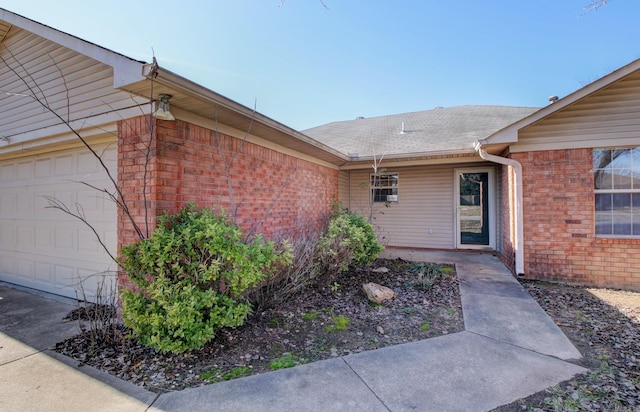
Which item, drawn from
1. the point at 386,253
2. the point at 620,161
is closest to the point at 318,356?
the point at 386,253

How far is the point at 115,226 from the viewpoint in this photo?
4035 millimetres

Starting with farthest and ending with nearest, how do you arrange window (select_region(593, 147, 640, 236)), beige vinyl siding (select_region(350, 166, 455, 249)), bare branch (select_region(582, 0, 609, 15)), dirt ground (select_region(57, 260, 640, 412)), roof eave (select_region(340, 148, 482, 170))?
beige vinyl siding (select_region(350, 166, 455, 249))
roof eave (select_region(340, 148, 482, 170))
window (select_region(593, 147, 640, 236))
bare branch (select_region(582, 0, 609, 15))
dirt ground (select_region(57, 260, 640, 412))

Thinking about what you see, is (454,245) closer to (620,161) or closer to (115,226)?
(620,161)

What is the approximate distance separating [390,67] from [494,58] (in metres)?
3.66

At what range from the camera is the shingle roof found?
7.83 metres

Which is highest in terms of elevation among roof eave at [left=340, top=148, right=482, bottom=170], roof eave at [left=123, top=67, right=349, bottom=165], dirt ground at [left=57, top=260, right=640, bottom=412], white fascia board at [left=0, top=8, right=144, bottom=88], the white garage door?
white fascia board at [left=0, top=8, right=144, bottom=88]

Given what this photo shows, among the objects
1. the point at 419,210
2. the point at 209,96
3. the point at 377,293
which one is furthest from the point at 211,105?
the point at 419,210

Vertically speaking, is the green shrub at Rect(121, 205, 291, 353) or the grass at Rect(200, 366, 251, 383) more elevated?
the green shrub at Rect(121, 205, 291, 353)

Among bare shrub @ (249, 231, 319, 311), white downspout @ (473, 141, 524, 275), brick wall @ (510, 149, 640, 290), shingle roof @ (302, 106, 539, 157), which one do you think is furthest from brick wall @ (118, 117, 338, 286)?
brick wall @ (510, 149, 640, 290)

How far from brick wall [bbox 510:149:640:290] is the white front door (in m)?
Result: 2.40

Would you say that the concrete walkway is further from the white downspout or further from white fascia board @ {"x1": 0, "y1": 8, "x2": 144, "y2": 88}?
white fascia board @ {"x1": 0, "y1": 8, "x2": 144, "y2": 88}

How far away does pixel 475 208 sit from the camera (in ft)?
27.7

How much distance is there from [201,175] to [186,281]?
1647 mm

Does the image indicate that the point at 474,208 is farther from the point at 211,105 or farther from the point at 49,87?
the point at 49,87
